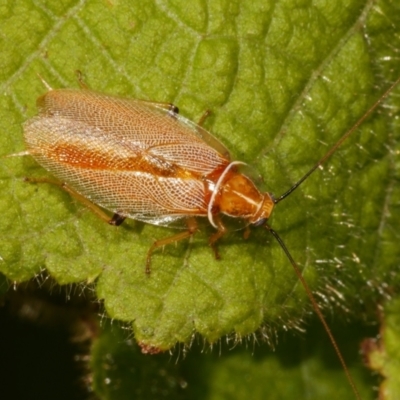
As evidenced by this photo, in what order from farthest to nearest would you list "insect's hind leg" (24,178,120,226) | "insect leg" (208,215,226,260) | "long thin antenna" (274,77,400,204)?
"long thin antenna" (274,77,400,204) < "insect leg" (208,215,226,260) < "insect's hind leg" (24,178,120,226)

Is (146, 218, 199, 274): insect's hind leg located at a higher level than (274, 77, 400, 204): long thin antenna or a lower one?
lower

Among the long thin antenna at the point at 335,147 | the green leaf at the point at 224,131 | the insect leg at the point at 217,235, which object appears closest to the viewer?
the green leaf at the point at 224,131

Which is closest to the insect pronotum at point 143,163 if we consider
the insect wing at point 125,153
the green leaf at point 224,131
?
the insect wing at point 125,153

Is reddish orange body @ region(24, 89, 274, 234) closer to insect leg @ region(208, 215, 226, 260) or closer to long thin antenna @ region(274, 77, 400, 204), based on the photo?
insect leg @ region(208, 215, 226, 260)

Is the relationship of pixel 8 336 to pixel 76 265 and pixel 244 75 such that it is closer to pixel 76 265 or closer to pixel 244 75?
pixel 76 265

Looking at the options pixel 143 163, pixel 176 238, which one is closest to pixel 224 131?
pixel 143 163

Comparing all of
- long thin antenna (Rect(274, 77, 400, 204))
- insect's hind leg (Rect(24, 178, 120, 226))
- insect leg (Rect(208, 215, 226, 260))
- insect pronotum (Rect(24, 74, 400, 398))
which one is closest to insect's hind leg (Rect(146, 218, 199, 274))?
insect pronotum (Rect(24, 74, 400, 398))

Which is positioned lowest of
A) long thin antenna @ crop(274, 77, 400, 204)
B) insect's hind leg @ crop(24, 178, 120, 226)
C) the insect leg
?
insect's hind leg @ crop(24, 178, 120, 226)

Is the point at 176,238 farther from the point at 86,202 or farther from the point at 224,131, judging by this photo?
the point at 224,131

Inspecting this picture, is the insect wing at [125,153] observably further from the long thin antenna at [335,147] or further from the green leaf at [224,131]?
the long thin antenna at [335,147]
